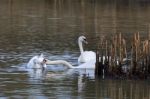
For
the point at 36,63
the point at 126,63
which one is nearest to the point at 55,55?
the point at 36,63

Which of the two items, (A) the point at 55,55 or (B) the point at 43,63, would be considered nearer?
(B) the point at 43,63

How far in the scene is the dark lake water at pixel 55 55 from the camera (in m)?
18.2

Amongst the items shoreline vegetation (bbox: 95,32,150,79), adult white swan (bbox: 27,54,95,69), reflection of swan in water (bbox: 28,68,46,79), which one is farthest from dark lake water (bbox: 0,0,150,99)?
shoreline vegetation (bbox: 95,32,150,79)

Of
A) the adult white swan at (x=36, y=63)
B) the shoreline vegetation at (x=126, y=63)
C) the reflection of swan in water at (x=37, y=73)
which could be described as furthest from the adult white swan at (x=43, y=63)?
the shoreline vegetation at (x=126, y=63)

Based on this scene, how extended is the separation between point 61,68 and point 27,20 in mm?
24410

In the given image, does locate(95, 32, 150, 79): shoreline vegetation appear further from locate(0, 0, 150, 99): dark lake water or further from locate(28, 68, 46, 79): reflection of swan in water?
locate(28, 68, 46, 79): reflection of swan in water

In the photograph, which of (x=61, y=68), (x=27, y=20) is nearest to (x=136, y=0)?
(x=27, y=20)

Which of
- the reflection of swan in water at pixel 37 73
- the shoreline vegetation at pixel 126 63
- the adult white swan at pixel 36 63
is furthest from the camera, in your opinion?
the adult white swan at pixel 36 63

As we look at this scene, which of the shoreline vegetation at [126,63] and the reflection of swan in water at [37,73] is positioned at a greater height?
the shoreline vegetation at [126,63]

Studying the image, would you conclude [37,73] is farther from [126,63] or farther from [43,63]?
[126,63]

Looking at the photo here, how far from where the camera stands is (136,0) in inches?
3280

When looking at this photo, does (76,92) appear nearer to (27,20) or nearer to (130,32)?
(130,32)

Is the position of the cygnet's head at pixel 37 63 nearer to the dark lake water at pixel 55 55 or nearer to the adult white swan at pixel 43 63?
the adult white swan at pixel 43 63

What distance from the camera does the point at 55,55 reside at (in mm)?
27203
